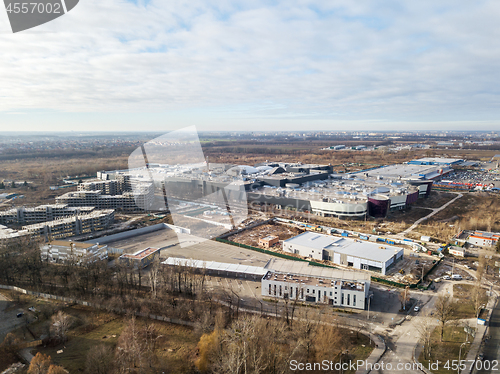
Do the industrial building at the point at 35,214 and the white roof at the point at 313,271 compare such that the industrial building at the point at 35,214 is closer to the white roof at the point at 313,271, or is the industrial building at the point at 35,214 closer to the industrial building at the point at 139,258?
the industrial building at the point at 139,258

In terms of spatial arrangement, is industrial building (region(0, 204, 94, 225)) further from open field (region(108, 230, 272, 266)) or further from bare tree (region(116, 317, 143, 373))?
bare tree (region(116, 317, 143, 373))

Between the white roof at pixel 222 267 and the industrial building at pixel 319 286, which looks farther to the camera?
the white roof at pixel 222 267

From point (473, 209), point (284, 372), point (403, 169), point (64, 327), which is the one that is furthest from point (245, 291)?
point (403, 169)

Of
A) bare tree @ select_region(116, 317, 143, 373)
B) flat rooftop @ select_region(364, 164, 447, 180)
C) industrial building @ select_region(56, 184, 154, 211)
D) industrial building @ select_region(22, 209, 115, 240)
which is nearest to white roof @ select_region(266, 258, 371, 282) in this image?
bare tree @ select_region(116, 317, 143, 373)

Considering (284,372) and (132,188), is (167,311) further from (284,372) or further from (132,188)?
(132,188)

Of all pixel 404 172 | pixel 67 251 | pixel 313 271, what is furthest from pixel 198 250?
pixel 404 172

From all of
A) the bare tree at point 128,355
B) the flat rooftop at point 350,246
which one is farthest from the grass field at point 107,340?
the flat rooftop at point 350,246
